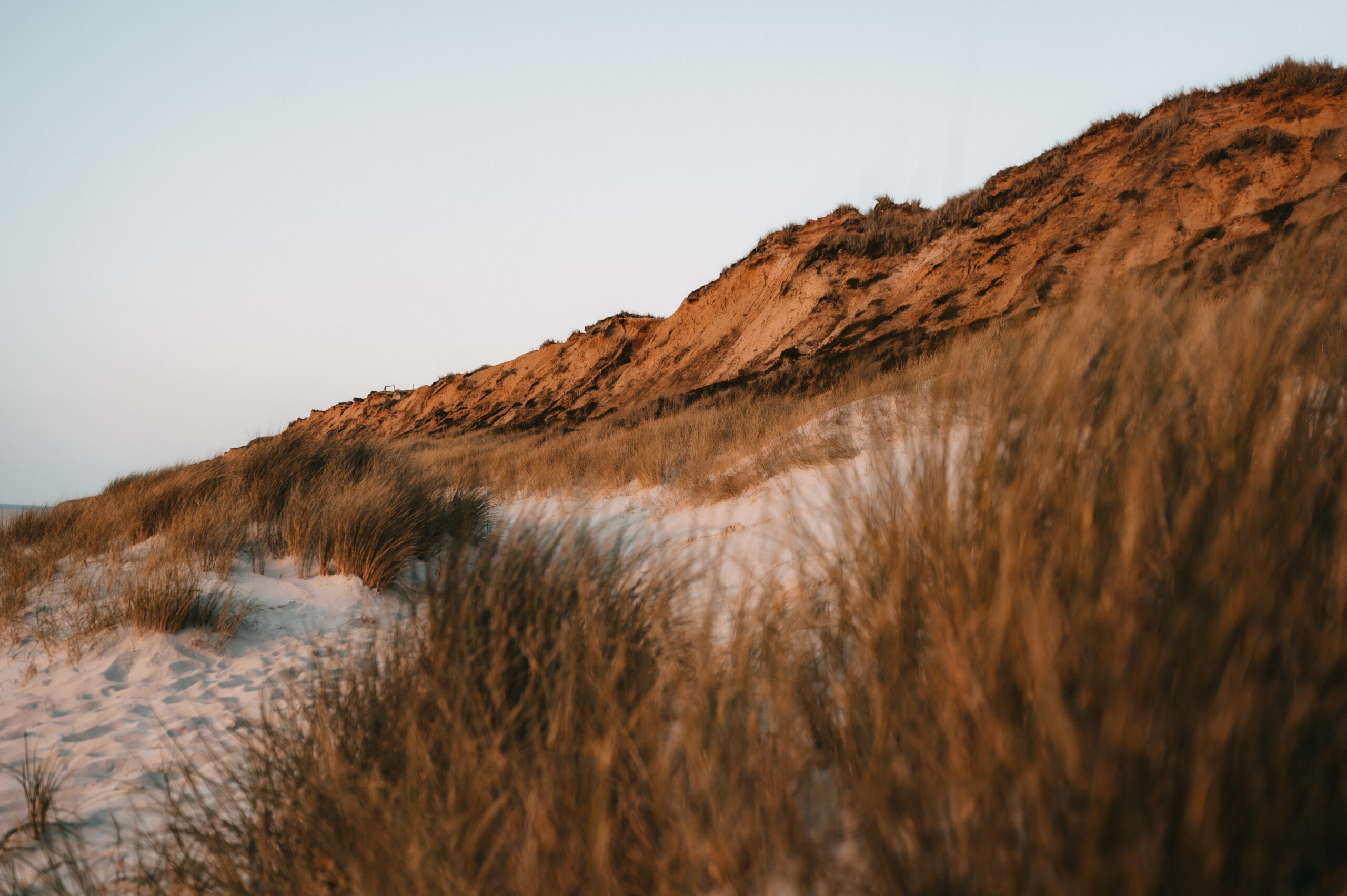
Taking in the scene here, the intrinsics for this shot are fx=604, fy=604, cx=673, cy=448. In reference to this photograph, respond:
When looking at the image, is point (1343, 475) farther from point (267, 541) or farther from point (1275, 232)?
point (1275, 232)

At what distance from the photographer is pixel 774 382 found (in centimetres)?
1087

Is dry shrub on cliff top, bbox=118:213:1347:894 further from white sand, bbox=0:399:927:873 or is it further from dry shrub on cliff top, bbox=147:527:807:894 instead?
white sand, bbox=0:399:927:873

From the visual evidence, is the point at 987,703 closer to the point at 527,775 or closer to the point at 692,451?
the point at 527,775

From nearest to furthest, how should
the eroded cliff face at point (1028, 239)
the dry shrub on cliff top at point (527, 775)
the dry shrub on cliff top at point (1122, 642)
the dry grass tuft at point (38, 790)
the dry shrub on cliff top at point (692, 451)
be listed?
the dry shrub on cliff top at point (1122, 642) < the dry shrub on cliff top at point (527, 775) < the dry grass tuft at point (38, 790) < the dry shrub on cliff top at point (692, 451) < the eroded cliff face at point (1028, 239)

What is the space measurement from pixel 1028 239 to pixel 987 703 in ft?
33.6

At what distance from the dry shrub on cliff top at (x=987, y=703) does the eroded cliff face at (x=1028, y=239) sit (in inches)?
20.1

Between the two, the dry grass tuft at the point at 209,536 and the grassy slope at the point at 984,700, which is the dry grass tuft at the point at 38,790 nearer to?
the grassy slope at the point at 984,700

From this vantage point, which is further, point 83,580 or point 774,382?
point 774,382

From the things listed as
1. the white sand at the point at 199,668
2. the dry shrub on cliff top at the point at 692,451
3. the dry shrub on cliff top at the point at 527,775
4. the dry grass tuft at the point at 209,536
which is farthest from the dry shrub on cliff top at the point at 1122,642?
the dry shrub on cliff top at the point at 692,451

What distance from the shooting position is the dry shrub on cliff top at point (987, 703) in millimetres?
767

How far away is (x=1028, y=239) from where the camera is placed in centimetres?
913

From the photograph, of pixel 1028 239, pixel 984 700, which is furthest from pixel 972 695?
pixel 1028 239

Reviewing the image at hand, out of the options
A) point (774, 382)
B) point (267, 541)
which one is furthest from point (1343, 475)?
point (774, 382)

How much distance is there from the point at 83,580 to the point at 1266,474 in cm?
627
